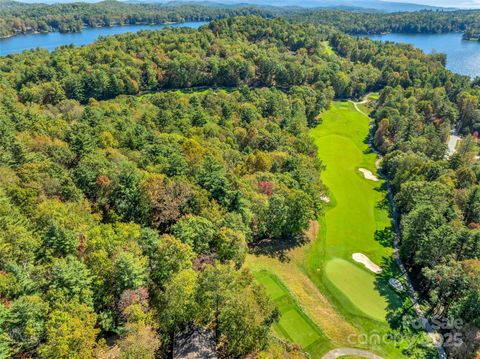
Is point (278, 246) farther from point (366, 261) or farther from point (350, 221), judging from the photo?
point (350, 221)

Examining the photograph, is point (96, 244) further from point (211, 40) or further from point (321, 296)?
point (211, 40)

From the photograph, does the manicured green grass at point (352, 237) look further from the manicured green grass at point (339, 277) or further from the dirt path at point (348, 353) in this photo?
the dirt path at point (348, 353)

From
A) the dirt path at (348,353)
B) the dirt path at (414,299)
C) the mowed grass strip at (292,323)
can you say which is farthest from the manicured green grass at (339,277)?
the dirt path at (414,299)

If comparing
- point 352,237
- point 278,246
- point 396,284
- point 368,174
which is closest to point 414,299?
point 396,284

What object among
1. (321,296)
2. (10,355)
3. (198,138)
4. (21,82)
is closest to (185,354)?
(10,355)

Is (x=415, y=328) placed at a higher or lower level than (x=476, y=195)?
lower

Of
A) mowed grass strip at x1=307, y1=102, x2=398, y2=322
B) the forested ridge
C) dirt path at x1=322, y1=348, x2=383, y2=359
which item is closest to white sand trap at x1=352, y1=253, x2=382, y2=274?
mowed grass strip at x1=307, y1=102, x2=398, y2=322
